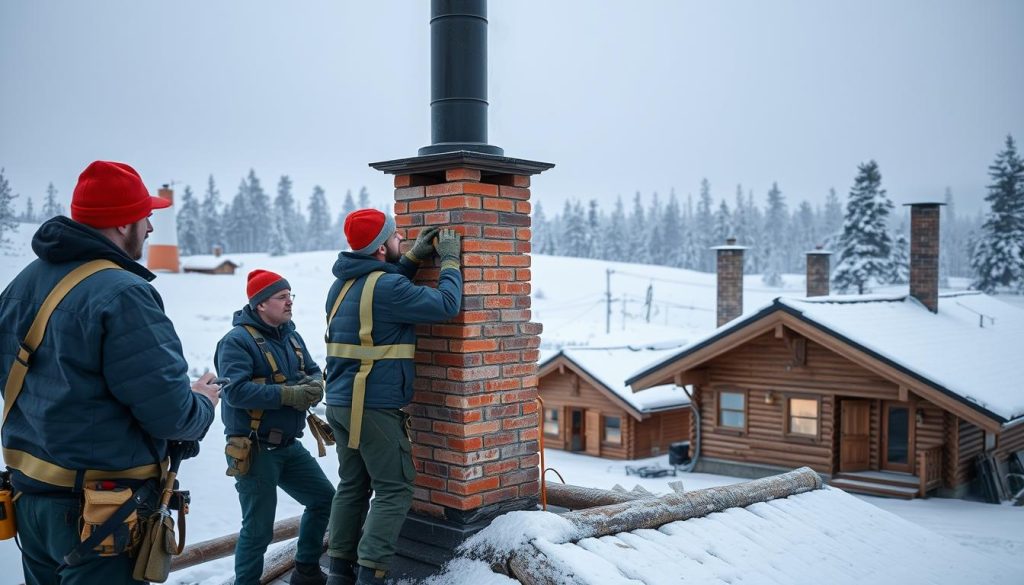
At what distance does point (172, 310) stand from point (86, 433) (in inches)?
1565

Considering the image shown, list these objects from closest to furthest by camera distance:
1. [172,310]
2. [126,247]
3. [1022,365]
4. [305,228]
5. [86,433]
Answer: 1. [86,433]
2. [126,247]
3. [1022,365]
4. [172,310]
5. [305,228]

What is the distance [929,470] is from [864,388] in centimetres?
194

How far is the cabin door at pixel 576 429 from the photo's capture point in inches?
909

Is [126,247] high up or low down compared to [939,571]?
up

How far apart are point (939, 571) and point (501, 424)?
315 cm

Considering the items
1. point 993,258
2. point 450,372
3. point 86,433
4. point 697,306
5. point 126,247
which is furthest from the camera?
point 697,306

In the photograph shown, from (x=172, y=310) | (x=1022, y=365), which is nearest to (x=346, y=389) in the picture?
(x=1022, y=365)

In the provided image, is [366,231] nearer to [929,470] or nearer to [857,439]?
[929,470]

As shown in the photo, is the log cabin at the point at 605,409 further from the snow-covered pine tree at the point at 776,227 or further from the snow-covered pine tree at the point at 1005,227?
the snow-covered pine tree at the point at 776,227

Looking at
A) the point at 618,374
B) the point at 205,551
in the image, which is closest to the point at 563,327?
the point at 618,374

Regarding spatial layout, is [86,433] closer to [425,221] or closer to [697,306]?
[425,221]

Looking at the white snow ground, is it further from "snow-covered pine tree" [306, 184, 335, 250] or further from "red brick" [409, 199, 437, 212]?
"snow-covered pine tree" [306, 184, 335, 250]

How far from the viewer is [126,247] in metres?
3.19

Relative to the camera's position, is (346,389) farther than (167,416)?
Yes
